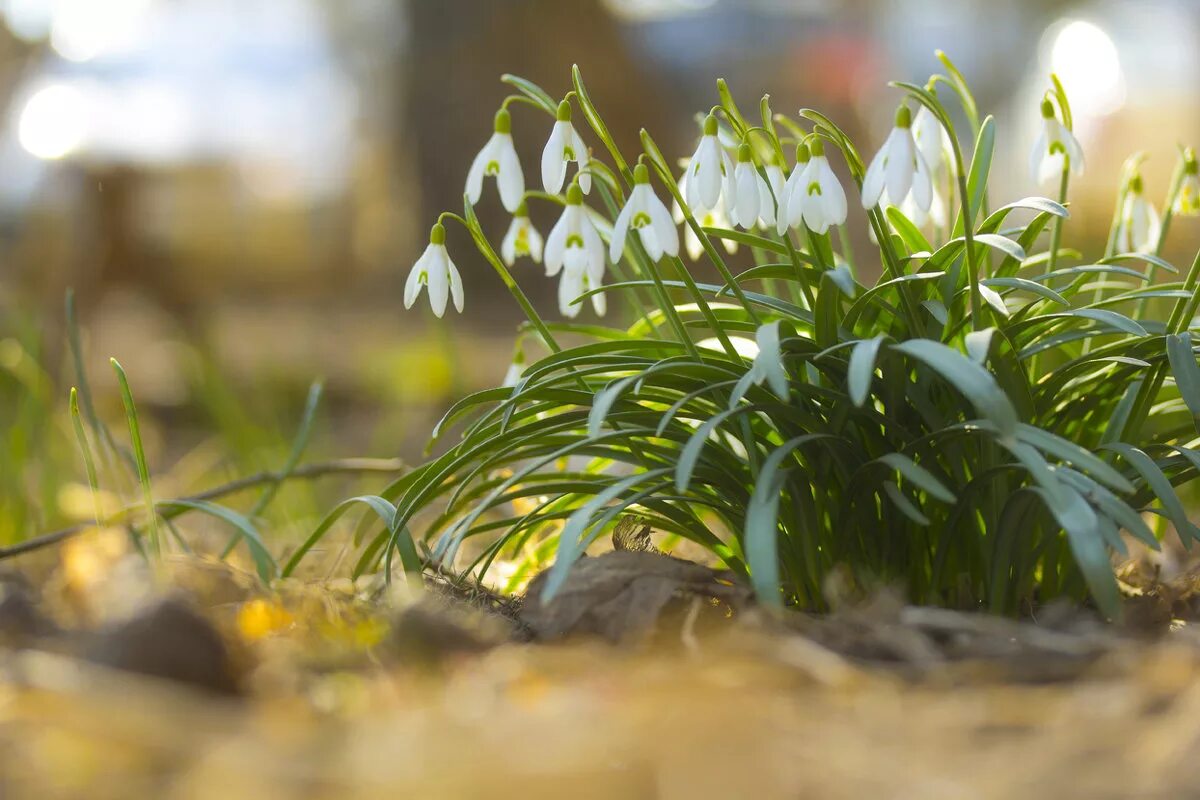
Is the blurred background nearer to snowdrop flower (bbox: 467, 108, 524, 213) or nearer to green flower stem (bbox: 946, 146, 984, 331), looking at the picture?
snowdrop flower (bbox: 467, 108, 524, 213)

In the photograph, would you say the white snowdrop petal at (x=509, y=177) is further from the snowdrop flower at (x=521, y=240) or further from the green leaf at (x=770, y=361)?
the green leaf at (x=770, y=361)

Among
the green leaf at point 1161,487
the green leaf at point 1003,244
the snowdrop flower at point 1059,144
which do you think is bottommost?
the green leaf at point 1161,487

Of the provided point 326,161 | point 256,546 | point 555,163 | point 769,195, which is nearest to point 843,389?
point 769,195

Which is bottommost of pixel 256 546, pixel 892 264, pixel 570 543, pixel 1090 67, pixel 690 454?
pixel 256 546

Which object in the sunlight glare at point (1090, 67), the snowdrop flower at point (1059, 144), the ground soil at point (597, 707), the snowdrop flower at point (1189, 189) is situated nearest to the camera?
the ground soil at point (597, 707)

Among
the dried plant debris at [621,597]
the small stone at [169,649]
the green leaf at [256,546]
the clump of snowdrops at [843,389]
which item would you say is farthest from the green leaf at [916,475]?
the green leaf at [256,546]

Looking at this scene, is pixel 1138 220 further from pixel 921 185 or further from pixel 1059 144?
pixel 921 185

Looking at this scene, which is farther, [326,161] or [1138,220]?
[326,161]
